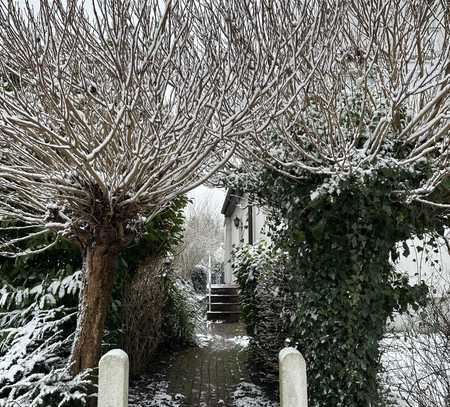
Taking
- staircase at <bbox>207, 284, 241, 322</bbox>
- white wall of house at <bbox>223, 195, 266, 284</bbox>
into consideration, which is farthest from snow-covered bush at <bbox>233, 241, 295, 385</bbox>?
staircase at <bbox>207, 284, 241, 322</bbox>

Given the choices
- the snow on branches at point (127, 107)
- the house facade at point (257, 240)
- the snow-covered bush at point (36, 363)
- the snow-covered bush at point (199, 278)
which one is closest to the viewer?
the snow on branches at point (127, 107)

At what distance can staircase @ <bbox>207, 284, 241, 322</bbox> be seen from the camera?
13.1 metres

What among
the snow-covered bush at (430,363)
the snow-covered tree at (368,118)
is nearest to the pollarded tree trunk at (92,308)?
the snow-covered tree at (368,118)

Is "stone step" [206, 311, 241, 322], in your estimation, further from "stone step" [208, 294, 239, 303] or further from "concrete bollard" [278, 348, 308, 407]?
"concrete bollard" [278, 348, 308, 407]

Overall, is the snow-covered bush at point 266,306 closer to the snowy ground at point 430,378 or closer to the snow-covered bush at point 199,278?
the snowy ground at point 430,378

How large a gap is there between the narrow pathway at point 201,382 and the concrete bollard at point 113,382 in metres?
3.13

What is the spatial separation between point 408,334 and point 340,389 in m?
1.21

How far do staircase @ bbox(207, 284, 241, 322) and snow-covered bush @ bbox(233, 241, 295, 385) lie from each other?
5.70 metres

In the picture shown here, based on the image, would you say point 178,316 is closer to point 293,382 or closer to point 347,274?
point 347,274

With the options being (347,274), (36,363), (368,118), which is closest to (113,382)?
(36,363)

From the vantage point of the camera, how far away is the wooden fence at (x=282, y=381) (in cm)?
264

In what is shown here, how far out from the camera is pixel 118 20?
3746 mm

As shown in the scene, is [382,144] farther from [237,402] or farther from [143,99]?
[237,402]

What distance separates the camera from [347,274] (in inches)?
176
